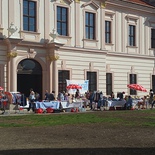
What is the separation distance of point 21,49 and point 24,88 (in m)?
3.14

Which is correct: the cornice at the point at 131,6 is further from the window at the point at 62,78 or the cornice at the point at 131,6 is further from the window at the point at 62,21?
the window at the point at 62,78

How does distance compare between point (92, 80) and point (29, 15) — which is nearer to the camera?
point (29, 15)

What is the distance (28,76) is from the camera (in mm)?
33062

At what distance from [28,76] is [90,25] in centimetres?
725

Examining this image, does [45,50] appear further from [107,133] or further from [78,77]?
[107,133]

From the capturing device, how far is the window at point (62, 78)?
111ft

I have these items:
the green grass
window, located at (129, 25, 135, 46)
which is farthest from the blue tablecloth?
window, located at (129, 25, 135, 46)

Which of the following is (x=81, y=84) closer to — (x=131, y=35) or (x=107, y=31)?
(x=107, y=31)

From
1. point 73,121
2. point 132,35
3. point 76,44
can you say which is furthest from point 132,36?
point 73,121

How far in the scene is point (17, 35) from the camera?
3106 cm

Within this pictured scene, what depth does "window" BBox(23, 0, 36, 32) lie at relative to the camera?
105 ft

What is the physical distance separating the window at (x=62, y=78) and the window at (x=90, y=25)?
3.90m

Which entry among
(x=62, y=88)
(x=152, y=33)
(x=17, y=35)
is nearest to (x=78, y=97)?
(x=62, y=88)

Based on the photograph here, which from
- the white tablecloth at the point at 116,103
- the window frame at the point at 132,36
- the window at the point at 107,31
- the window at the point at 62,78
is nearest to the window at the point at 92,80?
the window at the point at 62,78
